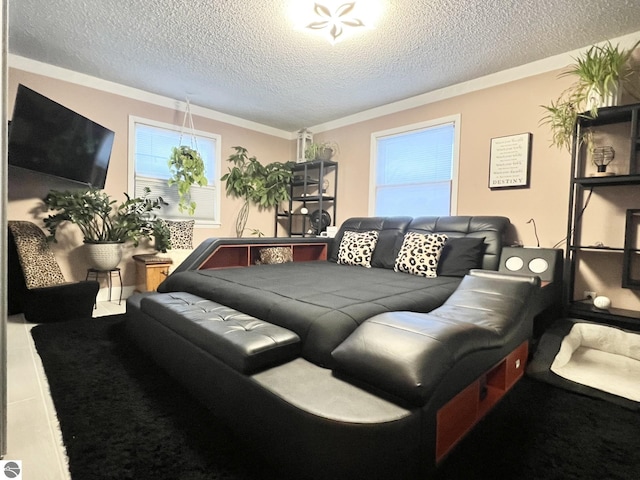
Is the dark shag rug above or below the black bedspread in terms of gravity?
below

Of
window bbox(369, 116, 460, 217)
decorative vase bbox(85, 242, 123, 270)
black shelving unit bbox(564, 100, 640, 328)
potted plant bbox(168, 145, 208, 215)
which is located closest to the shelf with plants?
black shelving unit bbox(564, 100, 640, 328)

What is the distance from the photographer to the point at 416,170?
12.8 ft

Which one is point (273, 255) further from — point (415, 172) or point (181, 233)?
point (415, 172)

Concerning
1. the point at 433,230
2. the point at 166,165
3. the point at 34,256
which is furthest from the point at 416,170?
the point at 34,256

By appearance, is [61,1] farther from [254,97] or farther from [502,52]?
[502,52]

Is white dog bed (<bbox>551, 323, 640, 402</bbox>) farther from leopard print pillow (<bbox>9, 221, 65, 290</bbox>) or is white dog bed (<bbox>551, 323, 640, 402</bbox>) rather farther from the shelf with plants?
leopard print pillow (<bbox>9, 221, 65, 290</bbox>)

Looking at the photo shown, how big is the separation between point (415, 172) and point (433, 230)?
0.99m

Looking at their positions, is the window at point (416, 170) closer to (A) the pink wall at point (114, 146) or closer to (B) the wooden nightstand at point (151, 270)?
(A) the pink wall at point (114, 146)

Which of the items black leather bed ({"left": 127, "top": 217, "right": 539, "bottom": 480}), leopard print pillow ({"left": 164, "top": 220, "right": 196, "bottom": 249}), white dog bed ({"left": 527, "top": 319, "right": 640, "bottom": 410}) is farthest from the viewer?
leopard print pillow ({"left": 164, "top": 220, "right": 196, "bottom": 249})

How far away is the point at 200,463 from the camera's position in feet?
3.89

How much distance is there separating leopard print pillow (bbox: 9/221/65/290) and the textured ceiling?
5.29 ft

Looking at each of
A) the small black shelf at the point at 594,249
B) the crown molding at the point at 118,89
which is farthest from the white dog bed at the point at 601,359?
the crown molding at the point at 118,89

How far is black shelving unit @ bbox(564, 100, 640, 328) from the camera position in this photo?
2.28 m

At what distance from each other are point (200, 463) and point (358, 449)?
2.09ft
